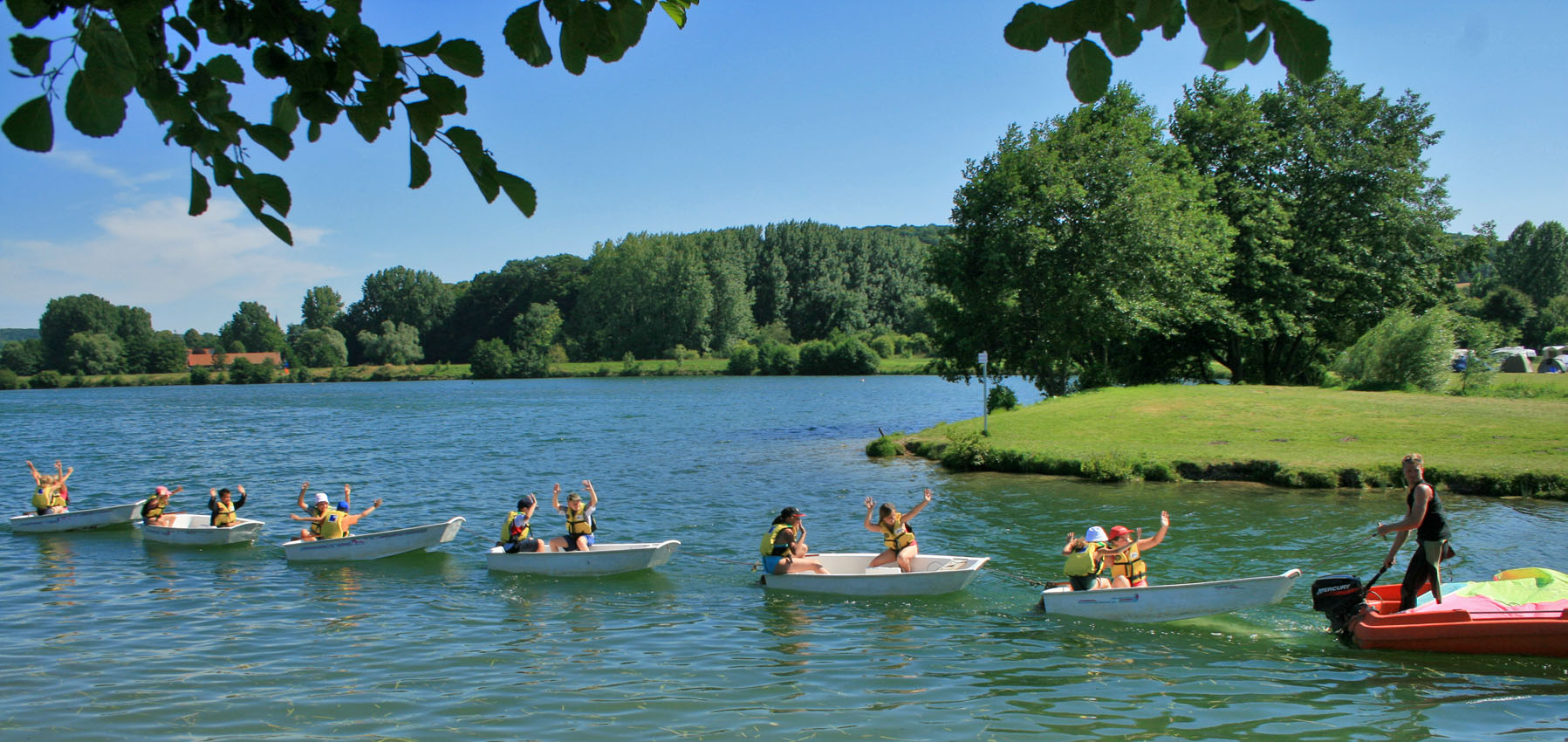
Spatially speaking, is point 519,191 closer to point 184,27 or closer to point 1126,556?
point 184,27

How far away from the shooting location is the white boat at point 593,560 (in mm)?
16641

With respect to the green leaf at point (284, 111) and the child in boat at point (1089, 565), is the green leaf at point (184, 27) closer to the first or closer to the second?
the green leaf at point (284, 111)

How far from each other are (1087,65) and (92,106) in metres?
2.73

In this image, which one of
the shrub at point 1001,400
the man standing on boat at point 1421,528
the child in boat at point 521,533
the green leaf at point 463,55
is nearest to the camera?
the green leaf at point 463,55

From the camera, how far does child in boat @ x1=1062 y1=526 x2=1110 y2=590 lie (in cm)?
1334

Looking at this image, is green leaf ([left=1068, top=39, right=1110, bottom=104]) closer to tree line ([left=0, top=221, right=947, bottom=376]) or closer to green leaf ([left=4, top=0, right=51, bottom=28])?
green leaf ([left=4, top=0, right=51, bottom=28])

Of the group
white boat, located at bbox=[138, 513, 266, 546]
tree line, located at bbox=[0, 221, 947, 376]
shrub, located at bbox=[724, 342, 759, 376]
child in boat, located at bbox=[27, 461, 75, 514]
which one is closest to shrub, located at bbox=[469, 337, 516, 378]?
tree line, located at bbox=[0, 221, 947, 376]

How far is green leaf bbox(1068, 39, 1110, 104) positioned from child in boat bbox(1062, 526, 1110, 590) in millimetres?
11209

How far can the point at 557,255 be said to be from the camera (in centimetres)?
15338

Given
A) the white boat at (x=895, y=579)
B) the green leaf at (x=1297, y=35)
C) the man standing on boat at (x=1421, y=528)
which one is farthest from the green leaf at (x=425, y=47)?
the white boat at (x=895, y=579)

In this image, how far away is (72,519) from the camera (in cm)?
2161

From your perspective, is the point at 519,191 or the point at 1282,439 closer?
the point at 519,191

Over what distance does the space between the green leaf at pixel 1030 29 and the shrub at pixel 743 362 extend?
107m

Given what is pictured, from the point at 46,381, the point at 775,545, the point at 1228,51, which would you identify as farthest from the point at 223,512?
the point at 46,381
